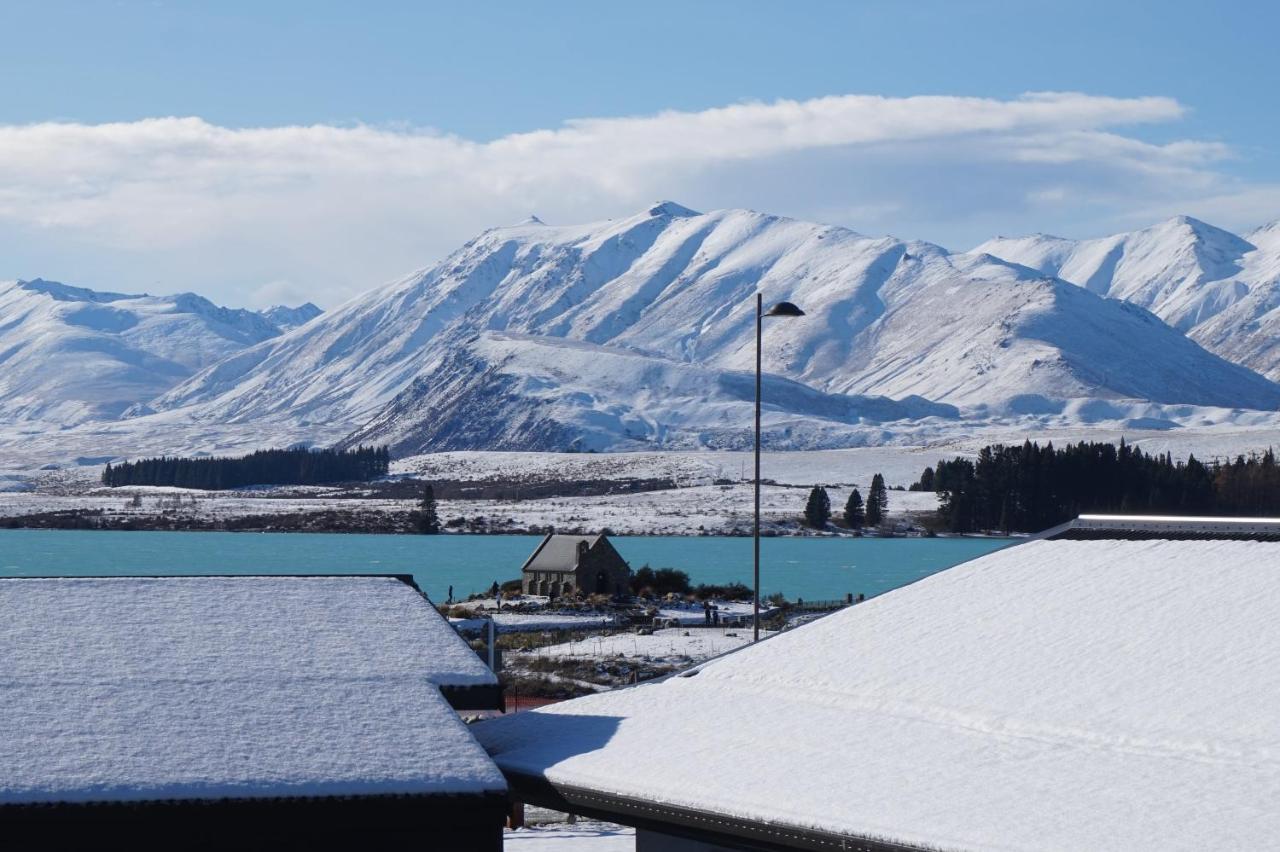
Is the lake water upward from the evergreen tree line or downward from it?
downward

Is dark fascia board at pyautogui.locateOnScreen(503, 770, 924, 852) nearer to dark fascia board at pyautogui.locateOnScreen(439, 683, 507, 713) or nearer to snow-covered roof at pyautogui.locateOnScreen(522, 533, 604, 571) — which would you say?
dark fascia board at pyautogui.locateOnScreen(439, 683, 507, 713)

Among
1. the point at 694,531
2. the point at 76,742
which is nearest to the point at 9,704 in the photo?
the point at 76,742

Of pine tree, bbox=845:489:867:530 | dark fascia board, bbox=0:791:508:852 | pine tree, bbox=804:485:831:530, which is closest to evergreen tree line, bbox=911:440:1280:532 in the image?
pine tree, bbox=845:489:867:530

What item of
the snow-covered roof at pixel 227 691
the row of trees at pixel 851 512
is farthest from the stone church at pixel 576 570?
the row of trees at pixel 851 512

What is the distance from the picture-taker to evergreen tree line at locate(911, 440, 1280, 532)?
550 ft

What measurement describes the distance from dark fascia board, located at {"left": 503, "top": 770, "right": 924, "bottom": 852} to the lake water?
233ft

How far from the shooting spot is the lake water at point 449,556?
107500 millimetres

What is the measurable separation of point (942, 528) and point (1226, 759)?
542ft

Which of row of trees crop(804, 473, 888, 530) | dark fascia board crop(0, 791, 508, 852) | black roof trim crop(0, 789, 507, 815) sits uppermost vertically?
row of trees crop(804, 473, 888, 530)

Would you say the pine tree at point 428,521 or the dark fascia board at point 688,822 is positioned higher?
the pine tree at point 428,521

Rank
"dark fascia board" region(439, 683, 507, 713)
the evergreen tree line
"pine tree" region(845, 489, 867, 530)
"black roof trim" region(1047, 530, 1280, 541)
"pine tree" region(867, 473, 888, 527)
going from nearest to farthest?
"dark fascia board" region(439, 683, 507, 713) < "black roof trim" region(1047, 530, 1280, 541) < the evergreen tree line < "pine tree" region(867, 473, 888, 527) < "pine tree" region(845, 489, 867, 530)

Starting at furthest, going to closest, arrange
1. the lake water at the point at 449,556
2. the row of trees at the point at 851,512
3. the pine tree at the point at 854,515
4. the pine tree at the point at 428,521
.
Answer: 1. the pine tree at the point at 854,515
2. the row of trees at the point at 851,512
3. the pine tree at the point at 428,521
4. the lake water at the point at 449,556

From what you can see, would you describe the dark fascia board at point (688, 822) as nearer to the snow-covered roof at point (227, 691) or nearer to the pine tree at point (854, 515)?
the snow-covered roof at point (227, 691)

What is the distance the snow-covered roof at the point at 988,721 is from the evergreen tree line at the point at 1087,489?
146430 millimetres
